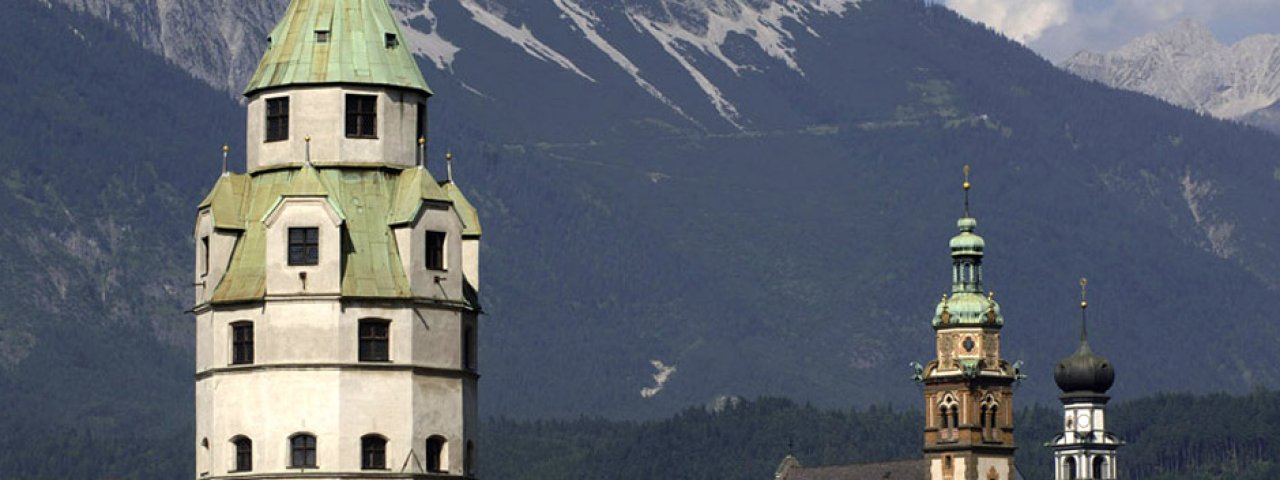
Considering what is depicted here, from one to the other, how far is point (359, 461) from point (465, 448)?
9.98ft

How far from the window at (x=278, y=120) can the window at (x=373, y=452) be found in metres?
7.32

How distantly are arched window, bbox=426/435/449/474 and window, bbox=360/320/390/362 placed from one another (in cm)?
242

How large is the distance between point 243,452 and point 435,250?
20.7 feet

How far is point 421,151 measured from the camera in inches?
3573

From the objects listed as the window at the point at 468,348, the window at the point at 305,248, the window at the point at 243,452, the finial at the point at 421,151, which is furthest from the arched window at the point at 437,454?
the finial at the point at 421,151

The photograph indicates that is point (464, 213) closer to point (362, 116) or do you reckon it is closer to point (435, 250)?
point (435, 250)

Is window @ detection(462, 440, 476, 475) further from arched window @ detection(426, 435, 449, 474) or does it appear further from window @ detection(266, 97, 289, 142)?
window @ detection(266, 97, 289, 142)

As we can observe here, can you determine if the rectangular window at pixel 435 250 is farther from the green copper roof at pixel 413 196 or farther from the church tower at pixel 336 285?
→ the green copper roof at pixel 413 196

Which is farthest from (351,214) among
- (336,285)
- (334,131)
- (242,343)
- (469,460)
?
(469,460)

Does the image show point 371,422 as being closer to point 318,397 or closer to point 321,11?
point 318,397

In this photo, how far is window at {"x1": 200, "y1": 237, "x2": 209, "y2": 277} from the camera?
89.8m

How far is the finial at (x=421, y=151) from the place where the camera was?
90250 mm

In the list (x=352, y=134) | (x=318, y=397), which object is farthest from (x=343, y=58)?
(x=318, y=397)

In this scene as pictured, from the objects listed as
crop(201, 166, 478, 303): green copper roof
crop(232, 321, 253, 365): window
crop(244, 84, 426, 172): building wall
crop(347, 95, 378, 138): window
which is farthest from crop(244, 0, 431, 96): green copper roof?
crop(232, 321, 253, 365): window
